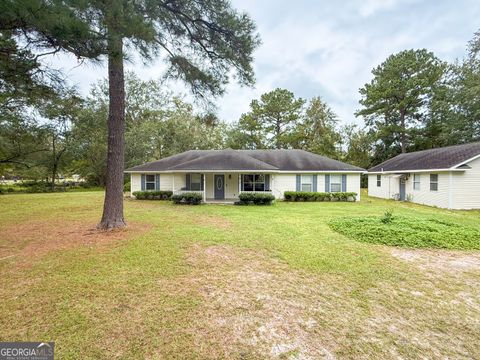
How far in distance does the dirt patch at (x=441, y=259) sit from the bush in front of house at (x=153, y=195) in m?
14.9

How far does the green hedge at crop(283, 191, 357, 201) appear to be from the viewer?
16.2 meters

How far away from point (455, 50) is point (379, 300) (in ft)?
109

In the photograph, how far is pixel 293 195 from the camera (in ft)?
53.4

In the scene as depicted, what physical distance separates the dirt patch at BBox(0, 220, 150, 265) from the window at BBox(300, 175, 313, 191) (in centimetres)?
1174

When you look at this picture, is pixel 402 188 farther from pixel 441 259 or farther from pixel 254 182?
pixel 441 259

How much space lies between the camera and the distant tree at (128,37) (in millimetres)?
3816

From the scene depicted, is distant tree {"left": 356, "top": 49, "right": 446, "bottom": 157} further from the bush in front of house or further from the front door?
the bush in front of house

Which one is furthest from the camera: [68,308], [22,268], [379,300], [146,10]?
[146,10]

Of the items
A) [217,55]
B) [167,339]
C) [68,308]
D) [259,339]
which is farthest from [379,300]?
[217,55]

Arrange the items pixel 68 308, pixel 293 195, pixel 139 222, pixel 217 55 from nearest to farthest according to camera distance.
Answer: pixel 68 308
pixel 217 55
pixel 139 222
pixel 293 195

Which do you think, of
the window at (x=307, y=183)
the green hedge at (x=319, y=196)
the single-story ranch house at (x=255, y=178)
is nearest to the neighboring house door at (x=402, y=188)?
the single-story ranch house at (x=255, y=178)

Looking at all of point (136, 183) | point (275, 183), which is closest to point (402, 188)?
point (275, 183)

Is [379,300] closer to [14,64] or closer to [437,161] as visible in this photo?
[14,64]

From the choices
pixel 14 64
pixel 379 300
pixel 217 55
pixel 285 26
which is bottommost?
pixel 379 300
